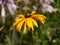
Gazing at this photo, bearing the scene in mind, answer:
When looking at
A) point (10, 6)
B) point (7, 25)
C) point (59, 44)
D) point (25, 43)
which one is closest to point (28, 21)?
point (10, 6)

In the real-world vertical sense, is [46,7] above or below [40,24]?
above

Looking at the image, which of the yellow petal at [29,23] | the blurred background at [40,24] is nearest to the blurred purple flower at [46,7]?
the blurred background at [40,24]

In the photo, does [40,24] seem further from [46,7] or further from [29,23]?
[29,23]

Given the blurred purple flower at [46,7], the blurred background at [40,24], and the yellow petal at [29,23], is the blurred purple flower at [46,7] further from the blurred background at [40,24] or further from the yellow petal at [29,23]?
the yellow petal at [29,23]

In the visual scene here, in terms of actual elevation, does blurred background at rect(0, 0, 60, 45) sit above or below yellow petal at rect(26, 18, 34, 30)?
below

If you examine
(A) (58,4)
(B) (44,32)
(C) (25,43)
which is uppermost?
(A) (58,4)

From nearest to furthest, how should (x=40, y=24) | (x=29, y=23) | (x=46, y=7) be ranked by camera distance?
1. (x=29, y=23)
2. (x=46, y=7)
3. (x=40, y=24)

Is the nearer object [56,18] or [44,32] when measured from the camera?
[44,32]

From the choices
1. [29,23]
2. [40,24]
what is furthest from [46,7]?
[29,23]

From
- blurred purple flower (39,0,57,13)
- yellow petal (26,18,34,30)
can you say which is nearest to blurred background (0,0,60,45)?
blurred purple flower (39,0,57,13)

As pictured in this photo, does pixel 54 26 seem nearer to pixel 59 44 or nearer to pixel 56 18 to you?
pixel 56 18

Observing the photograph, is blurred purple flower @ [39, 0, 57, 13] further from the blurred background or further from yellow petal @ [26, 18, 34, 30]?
yellow petal @ [26, 18, 34, 30]
